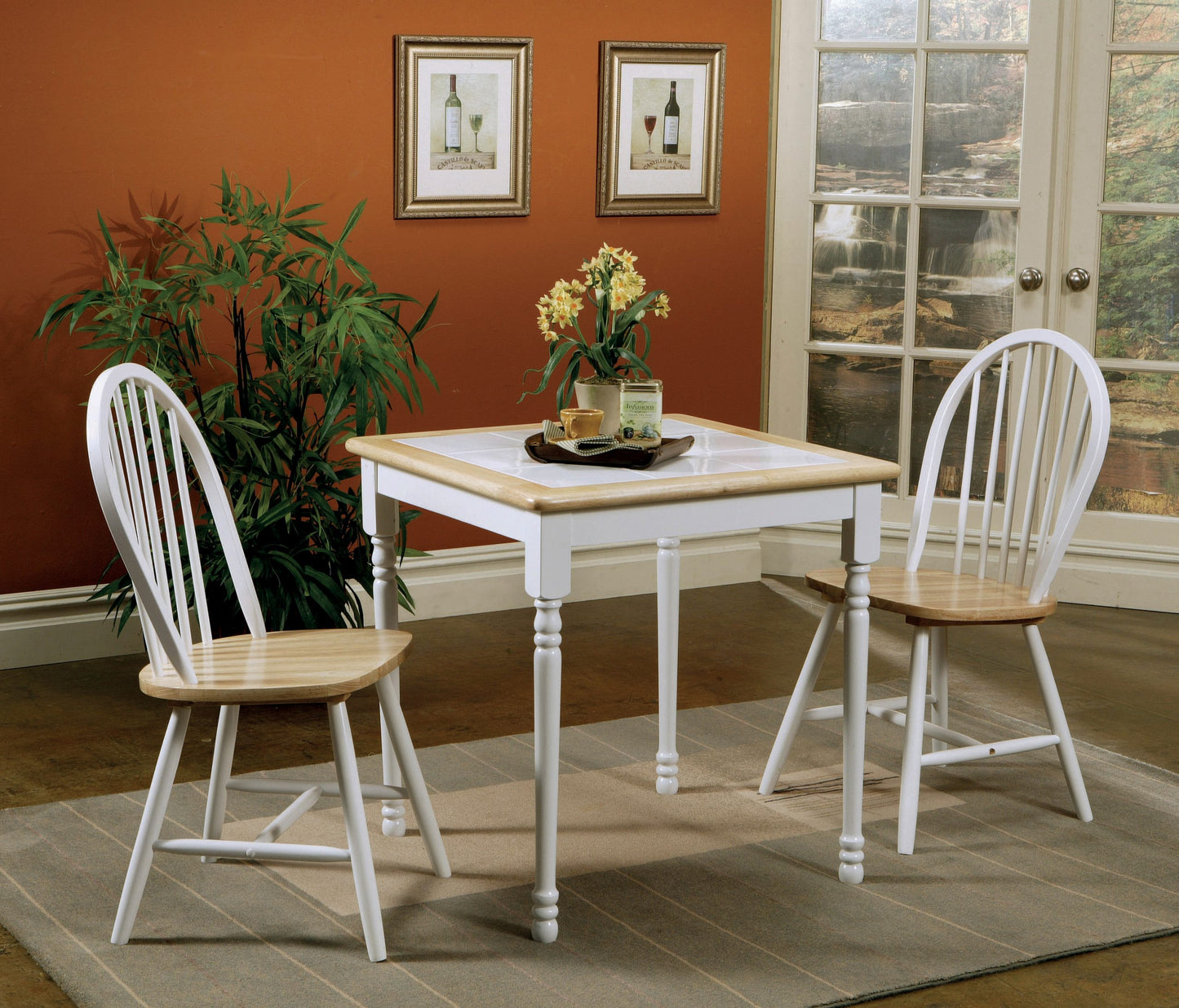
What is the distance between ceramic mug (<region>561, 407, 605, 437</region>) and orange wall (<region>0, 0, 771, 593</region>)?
178 centimetres

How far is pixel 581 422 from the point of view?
282 centimetres

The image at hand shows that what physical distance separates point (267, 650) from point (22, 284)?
6.01ft

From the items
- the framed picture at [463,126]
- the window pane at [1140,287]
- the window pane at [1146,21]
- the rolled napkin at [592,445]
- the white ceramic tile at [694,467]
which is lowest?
the white ceramic tile at [694,467]

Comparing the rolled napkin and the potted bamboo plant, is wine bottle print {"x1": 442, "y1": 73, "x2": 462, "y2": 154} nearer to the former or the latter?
the potted bamboo plant

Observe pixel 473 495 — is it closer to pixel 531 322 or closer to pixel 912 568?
pixel 912 568

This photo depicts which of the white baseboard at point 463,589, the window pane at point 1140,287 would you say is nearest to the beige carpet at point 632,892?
the white baseboard at point 463,589

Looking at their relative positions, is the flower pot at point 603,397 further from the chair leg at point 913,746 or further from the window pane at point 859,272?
the window pane at point 859,272

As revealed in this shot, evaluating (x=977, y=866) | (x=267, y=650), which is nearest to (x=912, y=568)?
(x=977, y=866)

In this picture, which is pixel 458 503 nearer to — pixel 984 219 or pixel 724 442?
pixel 724 442

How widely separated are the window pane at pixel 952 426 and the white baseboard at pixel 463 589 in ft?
2.11

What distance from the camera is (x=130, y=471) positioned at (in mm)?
2498

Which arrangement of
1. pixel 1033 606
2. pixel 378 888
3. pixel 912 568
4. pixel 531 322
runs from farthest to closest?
pixel 531 322, pixel 912 568, pixel 1033 606, pixel 378 888

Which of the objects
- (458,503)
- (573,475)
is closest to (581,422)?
(573,475)

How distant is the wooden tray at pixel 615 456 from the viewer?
8.93ft
